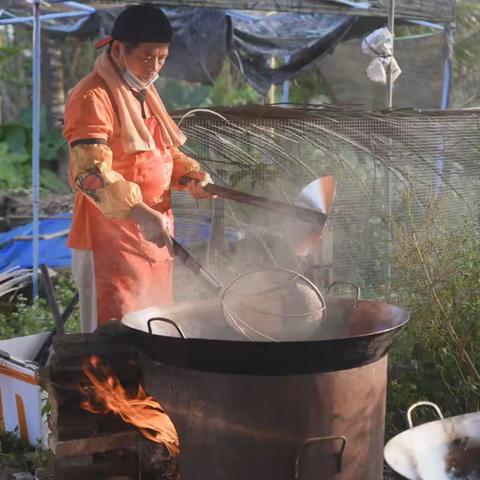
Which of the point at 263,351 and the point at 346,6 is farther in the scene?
the point at 346,6

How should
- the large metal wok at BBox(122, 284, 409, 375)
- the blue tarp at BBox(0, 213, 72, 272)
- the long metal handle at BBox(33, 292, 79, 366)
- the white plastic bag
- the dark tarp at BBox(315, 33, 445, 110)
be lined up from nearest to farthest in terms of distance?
the large metal wok at BBox(122, 284, 409, 375) < the long metal handle at BBox(33, 292, 79, 366) < the white plastic bag < the blue tarp at BBox(0, 213, 72, 272) < the dark tarp at BBox(315, 33, 445, 110)

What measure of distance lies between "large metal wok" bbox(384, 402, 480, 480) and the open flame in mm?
1074

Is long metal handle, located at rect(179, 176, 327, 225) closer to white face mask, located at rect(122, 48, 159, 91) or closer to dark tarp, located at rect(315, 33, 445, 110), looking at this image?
white face mask, located at rect(122, 48, 159, 91)

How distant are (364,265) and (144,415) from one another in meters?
2.59

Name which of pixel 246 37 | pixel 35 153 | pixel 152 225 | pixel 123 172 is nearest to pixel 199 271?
pixel 152 225

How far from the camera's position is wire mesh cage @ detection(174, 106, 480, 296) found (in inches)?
214

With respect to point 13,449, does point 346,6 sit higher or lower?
higher

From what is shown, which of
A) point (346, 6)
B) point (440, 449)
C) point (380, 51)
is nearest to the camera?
point (440, 449)

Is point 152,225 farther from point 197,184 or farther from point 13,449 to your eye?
point 13,449

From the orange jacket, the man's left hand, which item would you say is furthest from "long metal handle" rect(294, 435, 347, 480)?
the man's left hand

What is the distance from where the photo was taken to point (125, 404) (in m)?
3.39

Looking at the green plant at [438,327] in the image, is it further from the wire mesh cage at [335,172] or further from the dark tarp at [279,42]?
the dark tarp at [279,42]

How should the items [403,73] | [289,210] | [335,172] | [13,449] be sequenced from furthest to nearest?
[403,73], [335,172], [13,449], [289,210]

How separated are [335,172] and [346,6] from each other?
284 centimetres
